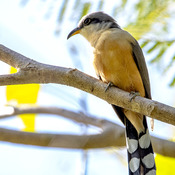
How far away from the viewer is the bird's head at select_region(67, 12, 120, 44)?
4.44m

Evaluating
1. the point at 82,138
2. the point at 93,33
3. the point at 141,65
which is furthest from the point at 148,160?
the point at 93,33

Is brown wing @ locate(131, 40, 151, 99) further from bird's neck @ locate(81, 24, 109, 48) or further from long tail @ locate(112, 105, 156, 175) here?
bird's neck @ locate(81, 24, 109, 48)

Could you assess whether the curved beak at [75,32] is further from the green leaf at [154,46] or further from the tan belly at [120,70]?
the green leaf at [154,46]

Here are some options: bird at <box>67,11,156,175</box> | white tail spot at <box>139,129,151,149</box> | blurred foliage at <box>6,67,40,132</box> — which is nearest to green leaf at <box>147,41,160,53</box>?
bird at <box>67,11,156,175</box>

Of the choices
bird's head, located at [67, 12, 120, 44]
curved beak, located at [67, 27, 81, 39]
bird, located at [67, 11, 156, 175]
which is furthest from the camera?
curved beak, located at [67, 27, 81, 39]

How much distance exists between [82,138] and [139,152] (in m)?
0.76

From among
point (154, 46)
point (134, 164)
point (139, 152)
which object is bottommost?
point (134, 164)

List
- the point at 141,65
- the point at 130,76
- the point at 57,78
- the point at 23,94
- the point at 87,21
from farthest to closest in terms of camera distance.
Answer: the point at 87,21 → the point at 23,94 → the point at 141,65 → the point at 130,76 → the point at 57,78

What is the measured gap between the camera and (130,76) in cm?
373

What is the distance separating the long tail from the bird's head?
121 centimetres

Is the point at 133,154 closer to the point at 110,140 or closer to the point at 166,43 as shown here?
the point at 110,140

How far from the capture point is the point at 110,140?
3930 mm

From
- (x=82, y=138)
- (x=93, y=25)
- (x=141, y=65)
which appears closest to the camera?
(x=82, y=138)

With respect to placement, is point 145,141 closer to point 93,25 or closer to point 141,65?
point 141,65
